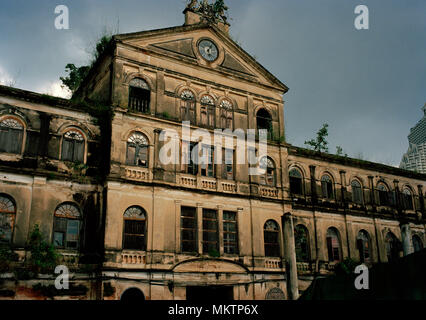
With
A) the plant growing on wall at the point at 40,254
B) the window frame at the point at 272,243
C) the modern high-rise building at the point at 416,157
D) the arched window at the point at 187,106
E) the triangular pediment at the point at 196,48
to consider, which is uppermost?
the modern high-rise building at the point at 416,157

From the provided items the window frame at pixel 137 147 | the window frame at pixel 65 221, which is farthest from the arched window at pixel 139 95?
the window frame at pixel 65 221

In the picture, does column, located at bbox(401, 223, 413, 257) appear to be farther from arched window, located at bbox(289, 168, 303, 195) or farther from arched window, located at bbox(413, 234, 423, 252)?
arched window, located at bbox(289, 168, 303, 195)

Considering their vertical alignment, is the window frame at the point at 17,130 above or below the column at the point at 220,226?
above

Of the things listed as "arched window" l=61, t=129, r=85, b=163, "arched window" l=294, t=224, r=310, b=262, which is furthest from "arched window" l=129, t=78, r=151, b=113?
"arched window" l=294, t=224, r=310, b=262

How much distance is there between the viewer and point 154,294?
59.8ft

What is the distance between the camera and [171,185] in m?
20.0

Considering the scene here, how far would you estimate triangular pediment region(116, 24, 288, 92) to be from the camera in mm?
21706

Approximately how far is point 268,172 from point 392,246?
11.6m

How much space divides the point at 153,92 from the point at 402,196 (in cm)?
2051

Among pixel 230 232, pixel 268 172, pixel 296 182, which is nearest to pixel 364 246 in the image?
pixel 296 182

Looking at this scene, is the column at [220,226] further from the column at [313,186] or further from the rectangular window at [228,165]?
the column at [313,186]

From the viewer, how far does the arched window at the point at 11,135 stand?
17895mm

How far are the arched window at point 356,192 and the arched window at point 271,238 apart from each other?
810cm
